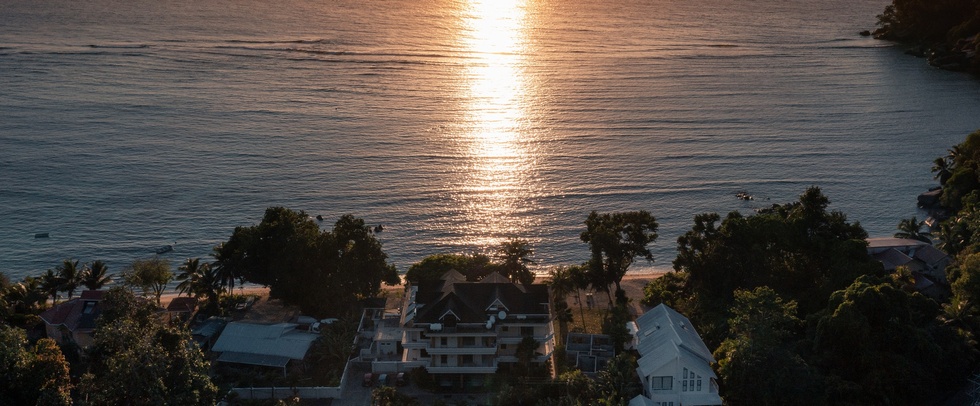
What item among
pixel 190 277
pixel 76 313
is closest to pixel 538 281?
pixel 190 277

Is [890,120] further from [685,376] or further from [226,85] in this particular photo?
[226,85]

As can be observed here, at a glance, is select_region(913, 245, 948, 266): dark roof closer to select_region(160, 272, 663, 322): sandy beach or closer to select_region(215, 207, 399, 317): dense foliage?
select_region(160, 272, 663, 322): sandy beach

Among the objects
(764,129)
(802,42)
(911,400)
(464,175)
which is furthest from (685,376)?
(802,42)

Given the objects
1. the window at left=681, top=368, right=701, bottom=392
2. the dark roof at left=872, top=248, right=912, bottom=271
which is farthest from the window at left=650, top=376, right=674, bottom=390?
the dark roof at left=872, top=248, right=912, bottom=271

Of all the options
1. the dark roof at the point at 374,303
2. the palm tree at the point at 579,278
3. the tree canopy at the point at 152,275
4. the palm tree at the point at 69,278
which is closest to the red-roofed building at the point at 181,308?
the tree canopy at the point at 152,275

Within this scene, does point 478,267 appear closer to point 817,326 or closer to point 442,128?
point 817,326

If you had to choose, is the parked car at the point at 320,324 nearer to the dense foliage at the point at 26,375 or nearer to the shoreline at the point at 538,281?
the shoreline at the point at 538,281
